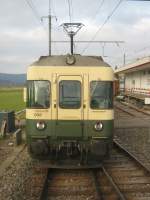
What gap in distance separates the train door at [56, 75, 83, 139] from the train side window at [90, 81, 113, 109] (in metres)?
0.29

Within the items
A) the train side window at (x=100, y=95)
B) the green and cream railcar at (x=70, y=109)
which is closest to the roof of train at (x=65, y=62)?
the green and cream railcar at (x=70, y=109)

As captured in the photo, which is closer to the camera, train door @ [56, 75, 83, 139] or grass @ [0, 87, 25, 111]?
train door @ [56, 75, 83, 139]

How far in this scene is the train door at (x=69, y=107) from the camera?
10336 millimetres

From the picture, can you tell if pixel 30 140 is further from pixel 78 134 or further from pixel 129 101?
pixel 129 101

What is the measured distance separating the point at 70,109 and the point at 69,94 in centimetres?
37

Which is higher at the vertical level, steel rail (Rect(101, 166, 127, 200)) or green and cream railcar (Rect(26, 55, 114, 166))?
green and cream railcar (Rect(26, 55, 114, 166))

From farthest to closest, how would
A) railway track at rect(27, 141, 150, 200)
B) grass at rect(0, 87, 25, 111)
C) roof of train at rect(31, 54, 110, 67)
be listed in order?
grass at rect(0, 87, 25, 111), roof of train at rect(31, 54, 110, 67), railway track at rect(27, 141, 150, 200)

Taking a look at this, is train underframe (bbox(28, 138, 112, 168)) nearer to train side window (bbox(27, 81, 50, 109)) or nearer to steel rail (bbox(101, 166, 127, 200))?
steel rail (bbox(101, 166, 127, 200))

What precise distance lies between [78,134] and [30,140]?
1166 mm

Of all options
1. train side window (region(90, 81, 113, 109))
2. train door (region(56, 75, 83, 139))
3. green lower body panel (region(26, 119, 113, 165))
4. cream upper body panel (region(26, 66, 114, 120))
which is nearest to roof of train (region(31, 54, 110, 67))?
cream upper body panel (region(26, 66, 114, 120))

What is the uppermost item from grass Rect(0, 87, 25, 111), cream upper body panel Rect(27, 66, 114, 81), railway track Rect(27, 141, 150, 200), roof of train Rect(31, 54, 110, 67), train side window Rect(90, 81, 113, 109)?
roof of train Rect(31, 54, 110, 67)

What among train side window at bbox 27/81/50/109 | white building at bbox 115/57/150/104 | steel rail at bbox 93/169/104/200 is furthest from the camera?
white building at bbox 115/57/150/104

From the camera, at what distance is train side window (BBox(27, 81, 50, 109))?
10.5 m

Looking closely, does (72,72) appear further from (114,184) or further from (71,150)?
(114,184)
